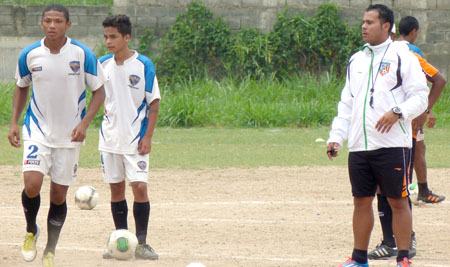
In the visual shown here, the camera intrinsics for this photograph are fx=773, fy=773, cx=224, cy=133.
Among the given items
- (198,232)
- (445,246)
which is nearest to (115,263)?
(198,232)

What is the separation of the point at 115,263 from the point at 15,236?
158 cm

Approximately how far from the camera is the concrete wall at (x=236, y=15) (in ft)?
72.8

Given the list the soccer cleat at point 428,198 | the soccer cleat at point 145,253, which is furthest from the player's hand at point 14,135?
the soccer cleat at point 428,198

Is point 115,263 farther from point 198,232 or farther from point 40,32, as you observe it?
point 40,32

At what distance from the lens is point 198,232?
309 inches

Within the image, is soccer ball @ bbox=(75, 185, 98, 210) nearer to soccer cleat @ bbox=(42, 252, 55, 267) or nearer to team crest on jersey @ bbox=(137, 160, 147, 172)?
team crest on jersey @ bbox=(137, 160, 147, 172)

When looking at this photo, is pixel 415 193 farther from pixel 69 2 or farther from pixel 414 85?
pixel 69 2

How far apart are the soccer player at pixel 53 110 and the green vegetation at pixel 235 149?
6.49m

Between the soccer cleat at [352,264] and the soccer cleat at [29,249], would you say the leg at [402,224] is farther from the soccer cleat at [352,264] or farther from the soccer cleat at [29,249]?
the soccer cleat at [29,249]

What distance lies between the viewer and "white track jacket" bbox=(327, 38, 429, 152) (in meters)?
5.95

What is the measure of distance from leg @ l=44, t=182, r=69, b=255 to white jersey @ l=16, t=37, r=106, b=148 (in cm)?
40

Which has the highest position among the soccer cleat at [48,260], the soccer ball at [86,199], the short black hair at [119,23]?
the short black hair at [119,23]

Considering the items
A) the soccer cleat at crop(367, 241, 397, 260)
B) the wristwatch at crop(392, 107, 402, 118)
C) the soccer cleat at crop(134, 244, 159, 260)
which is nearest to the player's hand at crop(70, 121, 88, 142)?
the soccer cleat at crop(134, 244, 159, 260)

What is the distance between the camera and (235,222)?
8.38 metres
